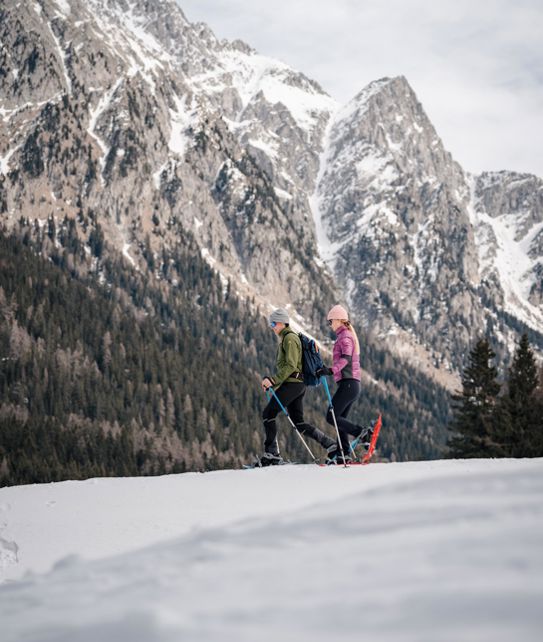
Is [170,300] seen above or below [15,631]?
above

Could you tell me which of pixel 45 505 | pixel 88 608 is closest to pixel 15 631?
pixel 88 608

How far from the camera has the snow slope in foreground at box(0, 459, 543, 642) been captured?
3.76 metres

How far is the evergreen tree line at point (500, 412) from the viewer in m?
28.8

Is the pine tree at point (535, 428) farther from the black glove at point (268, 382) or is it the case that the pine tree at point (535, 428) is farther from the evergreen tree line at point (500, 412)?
Result: the black glove at point (268, 382)

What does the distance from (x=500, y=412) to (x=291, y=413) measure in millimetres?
19282

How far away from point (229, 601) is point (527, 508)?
7.86 ft


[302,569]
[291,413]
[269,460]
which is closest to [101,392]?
[269,460]

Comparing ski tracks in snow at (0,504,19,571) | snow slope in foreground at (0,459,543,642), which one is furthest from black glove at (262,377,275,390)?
ski tracks in snow at (0,504,19,571)

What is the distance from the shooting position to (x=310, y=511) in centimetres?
664

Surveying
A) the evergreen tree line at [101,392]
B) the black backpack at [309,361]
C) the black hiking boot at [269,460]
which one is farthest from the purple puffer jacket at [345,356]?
the evergreen tree line at [101,392]

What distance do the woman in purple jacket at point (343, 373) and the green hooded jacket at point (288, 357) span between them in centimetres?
45

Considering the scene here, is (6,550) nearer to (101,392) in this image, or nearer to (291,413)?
(291,413)

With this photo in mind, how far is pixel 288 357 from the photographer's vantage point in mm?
12398

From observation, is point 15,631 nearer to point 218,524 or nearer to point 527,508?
point 218,524
